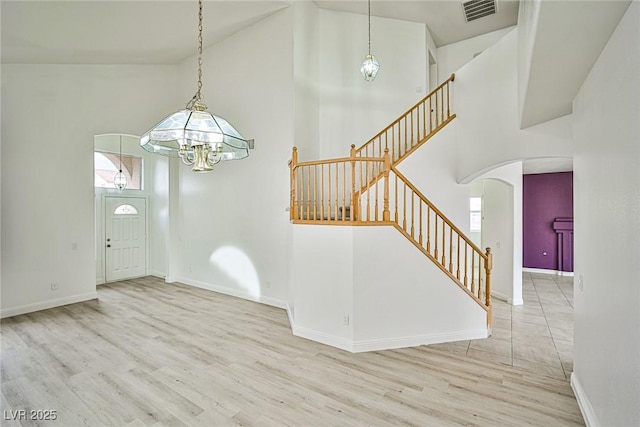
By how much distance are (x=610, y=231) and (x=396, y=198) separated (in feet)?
7.12

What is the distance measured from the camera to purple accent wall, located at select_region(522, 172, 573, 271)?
856cm

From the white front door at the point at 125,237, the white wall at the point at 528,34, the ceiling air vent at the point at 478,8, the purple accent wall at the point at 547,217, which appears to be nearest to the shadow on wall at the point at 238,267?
the white front door at the point at 125,237

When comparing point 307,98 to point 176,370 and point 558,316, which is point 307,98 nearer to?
point 176,370

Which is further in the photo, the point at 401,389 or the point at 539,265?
the point at 539,265

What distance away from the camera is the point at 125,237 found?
7578 millimetres

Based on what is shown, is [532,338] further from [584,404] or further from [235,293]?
[235,293]

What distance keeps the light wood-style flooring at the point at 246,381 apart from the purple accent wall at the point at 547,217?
655cm

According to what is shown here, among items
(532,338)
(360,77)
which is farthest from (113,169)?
(532,338)

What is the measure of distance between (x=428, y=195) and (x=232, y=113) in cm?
392

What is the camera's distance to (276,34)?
217 inches

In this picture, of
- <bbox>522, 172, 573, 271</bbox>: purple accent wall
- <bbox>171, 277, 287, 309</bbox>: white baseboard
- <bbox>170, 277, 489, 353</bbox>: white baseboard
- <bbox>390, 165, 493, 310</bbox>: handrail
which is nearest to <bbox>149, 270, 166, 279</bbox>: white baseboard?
<bbox>171, 277, 287, 309</bbox>: white baseboard

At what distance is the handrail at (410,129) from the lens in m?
5.46

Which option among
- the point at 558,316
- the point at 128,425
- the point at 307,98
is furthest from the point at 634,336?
the point at 307,98

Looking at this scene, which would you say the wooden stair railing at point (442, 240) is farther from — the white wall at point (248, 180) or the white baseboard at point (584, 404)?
the white wall at point (248, 180)
